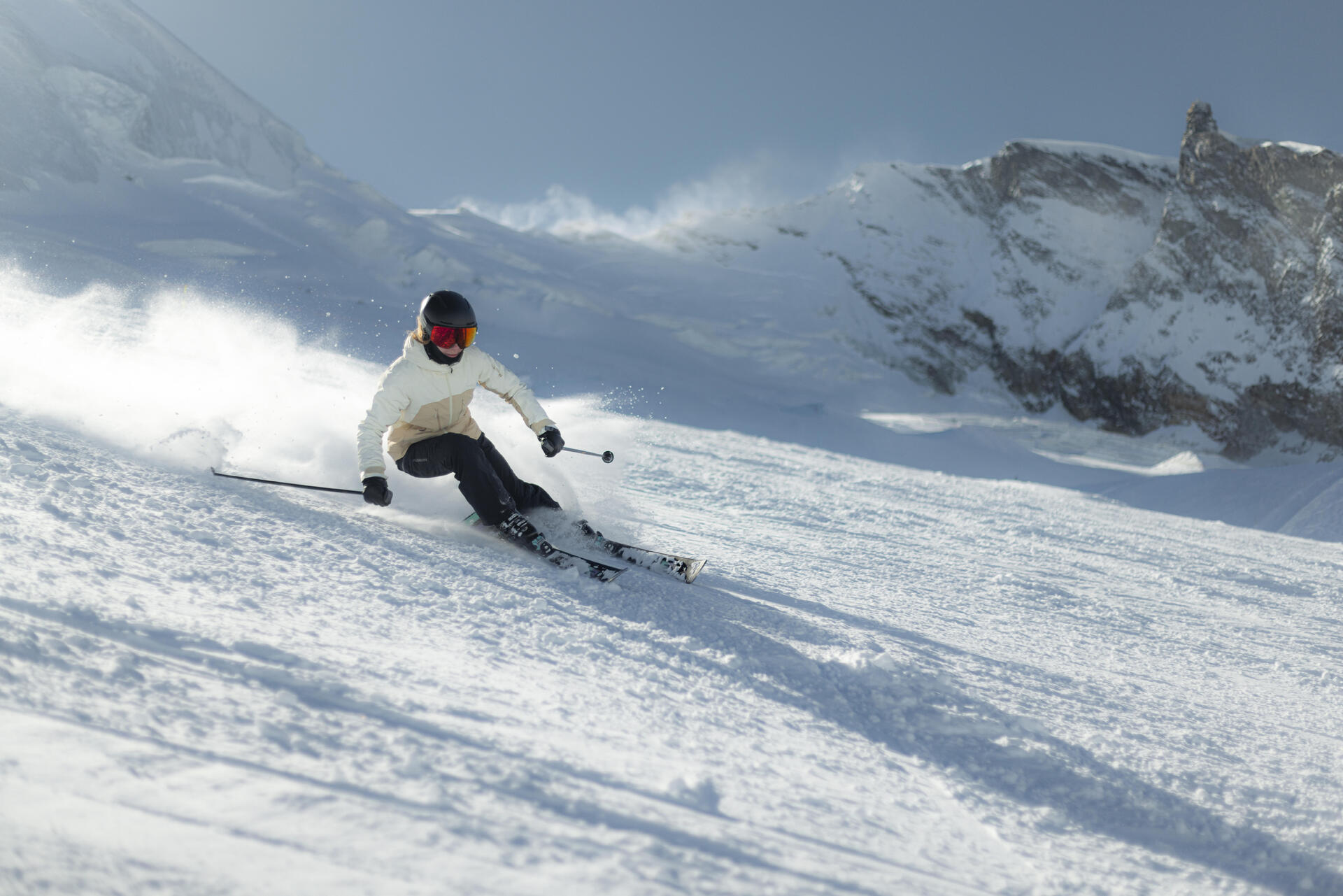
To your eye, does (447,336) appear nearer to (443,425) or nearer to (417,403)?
(417,403)

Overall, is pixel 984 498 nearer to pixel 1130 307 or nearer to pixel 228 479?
pixel 228 479

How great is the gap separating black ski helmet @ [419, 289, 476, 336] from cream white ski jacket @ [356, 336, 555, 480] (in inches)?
6.0

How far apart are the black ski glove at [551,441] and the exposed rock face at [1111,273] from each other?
46.7 m

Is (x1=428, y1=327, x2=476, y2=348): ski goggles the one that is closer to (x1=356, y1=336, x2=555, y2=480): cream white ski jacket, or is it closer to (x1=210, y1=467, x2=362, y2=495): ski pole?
(x1=356, y1=336, x2=555, y2=480): cream white ski jacket

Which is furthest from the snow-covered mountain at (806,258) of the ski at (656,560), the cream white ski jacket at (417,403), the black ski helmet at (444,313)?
the ski at (656,560)

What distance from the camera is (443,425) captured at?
12.8ft

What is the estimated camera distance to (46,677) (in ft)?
5.35

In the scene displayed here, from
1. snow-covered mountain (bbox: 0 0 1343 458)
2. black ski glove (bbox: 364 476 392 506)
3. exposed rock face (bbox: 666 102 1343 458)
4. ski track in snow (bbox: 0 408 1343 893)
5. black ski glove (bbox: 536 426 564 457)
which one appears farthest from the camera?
exposed rock face (bbox: 666 102 1343 458)

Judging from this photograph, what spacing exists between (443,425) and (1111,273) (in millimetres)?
74960

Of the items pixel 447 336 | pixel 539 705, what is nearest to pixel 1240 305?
pixel 447 336

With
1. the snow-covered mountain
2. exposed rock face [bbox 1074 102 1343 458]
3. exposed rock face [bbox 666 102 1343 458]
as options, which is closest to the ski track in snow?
the snow-covered mountain

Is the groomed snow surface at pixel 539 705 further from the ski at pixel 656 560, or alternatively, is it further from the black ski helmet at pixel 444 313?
the black ski helmet at pixel 444 313

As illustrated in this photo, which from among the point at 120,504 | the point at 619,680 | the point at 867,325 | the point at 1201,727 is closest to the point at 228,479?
the point at 120,504

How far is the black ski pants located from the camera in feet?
12.1
